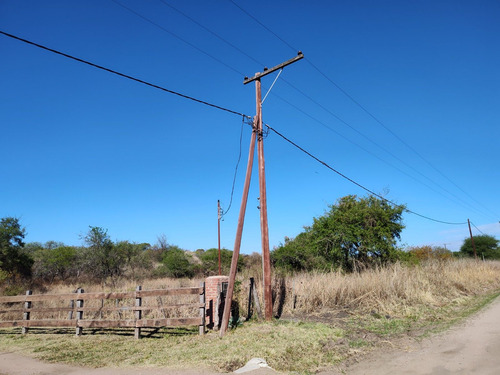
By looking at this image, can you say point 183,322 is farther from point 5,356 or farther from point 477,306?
point 477,306

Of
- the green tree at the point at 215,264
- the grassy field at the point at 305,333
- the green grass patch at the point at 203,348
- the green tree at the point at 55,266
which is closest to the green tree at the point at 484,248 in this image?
the green tree at the point at 215,264

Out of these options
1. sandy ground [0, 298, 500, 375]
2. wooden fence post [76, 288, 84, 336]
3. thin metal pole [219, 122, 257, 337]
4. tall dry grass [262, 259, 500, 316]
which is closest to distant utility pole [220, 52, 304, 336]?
thin metal pole [219, 122, 257, 337]

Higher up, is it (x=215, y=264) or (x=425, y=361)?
(x=215, y=264)

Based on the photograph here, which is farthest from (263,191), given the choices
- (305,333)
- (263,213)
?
(305,333)

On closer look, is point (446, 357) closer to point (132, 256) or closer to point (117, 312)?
point (117, 312)

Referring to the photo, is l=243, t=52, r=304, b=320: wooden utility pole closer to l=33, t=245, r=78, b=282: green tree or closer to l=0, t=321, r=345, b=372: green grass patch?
l=0, t=321, r=345, b=372: green grass patch

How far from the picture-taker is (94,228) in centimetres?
2888

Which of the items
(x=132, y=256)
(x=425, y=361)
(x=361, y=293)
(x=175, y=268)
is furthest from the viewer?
(x=175, y=268)

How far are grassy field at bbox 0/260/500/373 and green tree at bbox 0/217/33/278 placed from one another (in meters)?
17.6

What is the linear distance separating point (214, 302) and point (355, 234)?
14.9 metres

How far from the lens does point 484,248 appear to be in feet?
210

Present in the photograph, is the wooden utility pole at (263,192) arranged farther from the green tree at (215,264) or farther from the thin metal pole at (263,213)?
the green tree at (215,264)

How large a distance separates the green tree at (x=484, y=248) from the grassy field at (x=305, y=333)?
58.0m

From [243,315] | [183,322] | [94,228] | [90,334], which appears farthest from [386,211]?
[94,228]
